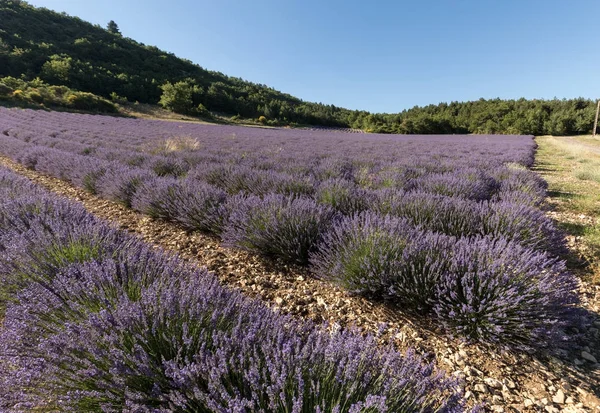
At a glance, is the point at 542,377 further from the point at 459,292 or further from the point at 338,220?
the point at 338,220

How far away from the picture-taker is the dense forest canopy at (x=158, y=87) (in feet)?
105

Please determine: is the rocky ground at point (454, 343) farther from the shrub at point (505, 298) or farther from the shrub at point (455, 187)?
the shrub at point (455, 187)

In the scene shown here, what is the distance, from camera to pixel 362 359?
0.90 metres

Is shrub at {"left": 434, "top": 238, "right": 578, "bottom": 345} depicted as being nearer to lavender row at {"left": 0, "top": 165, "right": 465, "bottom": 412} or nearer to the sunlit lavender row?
the sunlit lavender row

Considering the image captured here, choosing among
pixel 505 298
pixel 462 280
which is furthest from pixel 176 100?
pixel 505 298

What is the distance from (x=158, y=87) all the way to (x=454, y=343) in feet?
148

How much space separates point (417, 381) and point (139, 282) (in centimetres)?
128

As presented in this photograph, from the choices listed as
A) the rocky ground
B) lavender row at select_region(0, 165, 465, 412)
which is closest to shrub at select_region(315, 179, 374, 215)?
the rocky ground

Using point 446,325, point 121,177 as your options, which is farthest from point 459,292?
point 121,177

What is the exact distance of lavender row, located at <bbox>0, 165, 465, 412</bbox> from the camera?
0.84m

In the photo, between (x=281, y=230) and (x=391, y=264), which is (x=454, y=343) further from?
(x=281, y=230)

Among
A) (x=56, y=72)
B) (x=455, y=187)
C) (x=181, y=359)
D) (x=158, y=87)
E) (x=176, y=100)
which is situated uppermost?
(x=158, y=87)

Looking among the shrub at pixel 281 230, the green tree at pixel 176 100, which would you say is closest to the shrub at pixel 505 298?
the shrub at pixel 281 230

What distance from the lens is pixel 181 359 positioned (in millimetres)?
978
